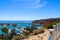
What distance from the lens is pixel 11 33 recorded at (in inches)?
530

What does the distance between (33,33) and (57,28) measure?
26.6 feet

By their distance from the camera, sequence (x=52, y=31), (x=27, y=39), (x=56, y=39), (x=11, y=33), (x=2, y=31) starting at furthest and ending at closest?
1. (x=2, y=31)
2. (x=11, y=33)
3. (x=27, y=39)
4. (x=56, y=39)
5. (x=52, y=31)

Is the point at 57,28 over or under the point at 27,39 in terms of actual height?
over

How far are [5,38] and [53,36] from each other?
7.57 metres

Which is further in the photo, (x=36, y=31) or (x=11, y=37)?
(x=36, y=31)

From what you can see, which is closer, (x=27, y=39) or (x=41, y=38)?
(x=41, y=38)

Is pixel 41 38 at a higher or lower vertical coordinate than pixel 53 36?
lower

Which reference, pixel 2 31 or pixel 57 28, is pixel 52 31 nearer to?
pixel 57 28

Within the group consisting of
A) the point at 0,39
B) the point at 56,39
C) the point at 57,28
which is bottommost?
the point at 0,39

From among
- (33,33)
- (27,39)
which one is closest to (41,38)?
(27,39)

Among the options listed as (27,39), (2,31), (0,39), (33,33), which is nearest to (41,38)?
(27,39)

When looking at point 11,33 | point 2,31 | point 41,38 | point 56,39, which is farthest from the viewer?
point 2,31

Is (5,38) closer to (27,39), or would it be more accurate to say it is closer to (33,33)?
(27,39)

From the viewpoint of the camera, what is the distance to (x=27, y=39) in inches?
485
